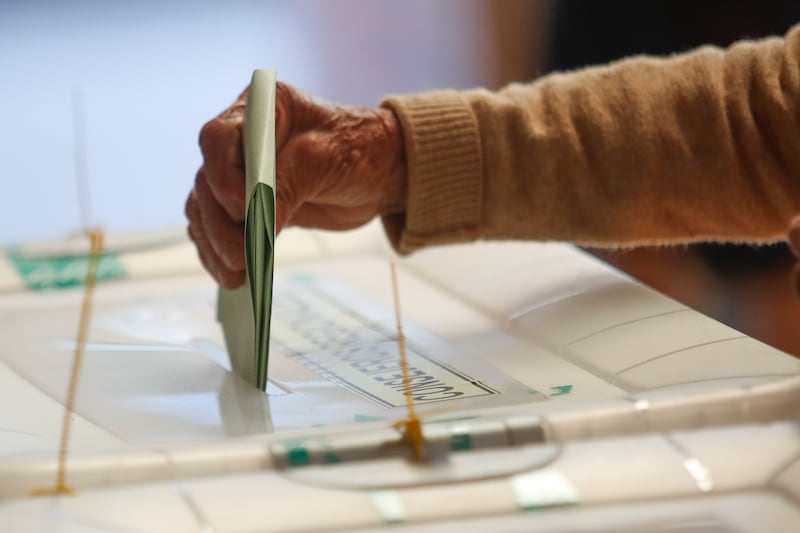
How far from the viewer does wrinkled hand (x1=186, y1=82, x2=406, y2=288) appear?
73cm

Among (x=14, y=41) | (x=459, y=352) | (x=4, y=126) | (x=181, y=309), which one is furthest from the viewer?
(x=14, y=41)

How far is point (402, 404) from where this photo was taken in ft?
2.09

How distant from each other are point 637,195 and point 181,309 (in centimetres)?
35

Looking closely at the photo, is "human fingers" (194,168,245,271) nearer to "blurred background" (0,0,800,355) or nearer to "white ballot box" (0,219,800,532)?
"white ballot box" (0,219,800,532)

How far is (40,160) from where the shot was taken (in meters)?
2.08

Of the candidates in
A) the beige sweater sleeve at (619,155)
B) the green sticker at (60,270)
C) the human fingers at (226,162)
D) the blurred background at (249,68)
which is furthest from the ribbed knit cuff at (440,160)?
the blurred background at (249,68)

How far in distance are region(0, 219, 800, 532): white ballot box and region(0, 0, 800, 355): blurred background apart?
1.02 feet

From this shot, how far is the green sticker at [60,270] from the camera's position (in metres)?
0.93

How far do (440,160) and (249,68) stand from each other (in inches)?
68.6

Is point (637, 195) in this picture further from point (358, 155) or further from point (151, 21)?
point (151, 21)

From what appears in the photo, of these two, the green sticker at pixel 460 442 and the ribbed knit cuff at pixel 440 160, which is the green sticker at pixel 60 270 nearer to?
the ribbed knit cuff at pixel 440 160

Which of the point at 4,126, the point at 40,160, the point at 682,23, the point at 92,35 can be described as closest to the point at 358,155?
the point at 682,23

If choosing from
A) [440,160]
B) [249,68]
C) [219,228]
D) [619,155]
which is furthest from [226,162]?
[249,68]

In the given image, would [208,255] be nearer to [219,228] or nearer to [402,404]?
[219,228]
